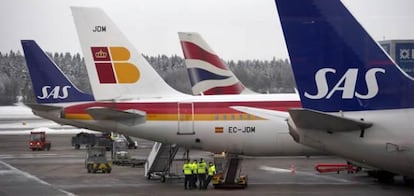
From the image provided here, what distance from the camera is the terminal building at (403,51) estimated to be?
18125 millimetres

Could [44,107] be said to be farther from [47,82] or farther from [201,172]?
[201,172]

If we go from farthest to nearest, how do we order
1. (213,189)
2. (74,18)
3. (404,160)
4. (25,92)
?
(25,92), (74,18), (213,189), (404,160)

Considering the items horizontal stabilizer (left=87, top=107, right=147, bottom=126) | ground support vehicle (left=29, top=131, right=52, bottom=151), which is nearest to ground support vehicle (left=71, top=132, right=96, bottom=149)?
ground support vehicle (left=29, top=131, right=52, bottom=151)

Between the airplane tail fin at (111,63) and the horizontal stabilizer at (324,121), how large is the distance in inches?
619

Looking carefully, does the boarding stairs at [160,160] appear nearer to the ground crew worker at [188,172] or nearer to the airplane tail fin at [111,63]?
the airplane tail fin at [111,63]

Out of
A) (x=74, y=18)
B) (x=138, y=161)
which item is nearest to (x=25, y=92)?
(x=138, y=161)

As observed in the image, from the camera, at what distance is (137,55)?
92.4 ft

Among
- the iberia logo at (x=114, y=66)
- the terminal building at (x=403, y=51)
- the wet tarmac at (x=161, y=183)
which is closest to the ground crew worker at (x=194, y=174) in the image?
the wet tarmac at (x=161, y=183)

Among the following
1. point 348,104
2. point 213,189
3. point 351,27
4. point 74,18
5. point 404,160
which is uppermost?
point 74,18

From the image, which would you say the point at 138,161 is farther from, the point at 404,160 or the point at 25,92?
the point at 25,92

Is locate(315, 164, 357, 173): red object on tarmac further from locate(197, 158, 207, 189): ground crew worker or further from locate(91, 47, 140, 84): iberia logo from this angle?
locate(91, 47, 140, 84): iberia logo

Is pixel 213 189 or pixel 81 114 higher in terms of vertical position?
pixel 81 114

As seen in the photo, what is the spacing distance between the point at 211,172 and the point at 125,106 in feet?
14.4

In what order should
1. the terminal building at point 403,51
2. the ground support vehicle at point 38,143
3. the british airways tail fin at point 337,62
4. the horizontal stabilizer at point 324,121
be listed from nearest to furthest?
the horizontal stabilizer at point 324,121, the british airways tail fin at point 337,62, the terminal building at point 403,51, the ground support vehicle at point 38,143
